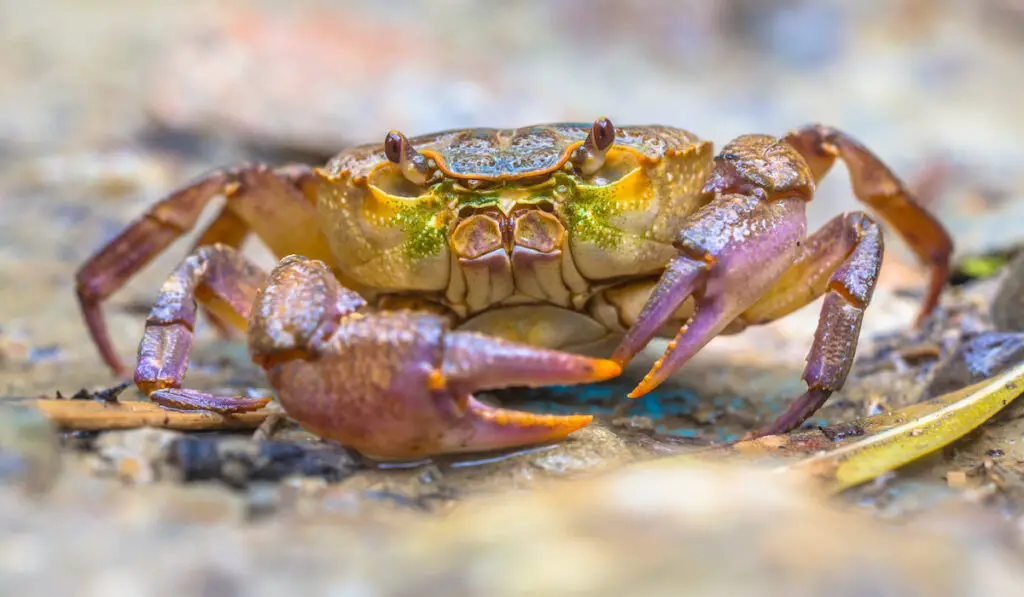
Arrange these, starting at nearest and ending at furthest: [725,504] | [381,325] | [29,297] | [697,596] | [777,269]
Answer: [697,596] < [725,504] < [381,325] < [777,269] < [29,297]

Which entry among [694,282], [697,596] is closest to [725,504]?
[697,596]

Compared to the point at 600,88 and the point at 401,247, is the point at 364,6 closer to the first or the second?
the point at 600,88

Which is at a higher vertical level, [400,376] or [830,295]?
[830,295]

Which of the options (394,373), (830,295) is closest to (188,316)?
(394,373)

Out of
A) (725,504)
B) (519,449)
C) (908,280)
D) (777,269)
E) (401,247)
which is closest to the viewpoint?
(725,504)

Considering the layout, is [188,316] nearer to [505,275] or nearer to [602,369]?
[505,275]

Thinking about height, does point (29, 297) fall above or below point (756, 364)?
below

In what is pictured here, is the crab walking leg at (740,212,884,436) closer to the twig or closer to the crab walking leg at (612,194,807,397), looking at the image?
the crab walking leg at (612,194,807,397)

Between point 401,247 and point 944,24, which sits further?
point 944,24
